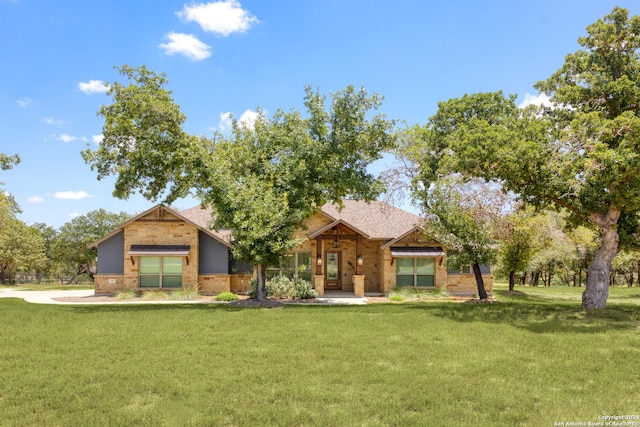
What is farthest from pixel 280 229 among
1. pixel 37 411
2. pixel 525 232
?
pixel 525 232

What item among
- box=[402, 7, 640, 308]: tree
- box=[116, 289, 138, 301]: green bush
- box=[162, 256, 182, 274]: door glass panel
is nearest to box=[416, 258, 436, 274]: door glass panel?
box=[402, 7, 640, 308]: tree

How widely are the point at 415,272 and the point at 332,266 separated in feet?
16.6

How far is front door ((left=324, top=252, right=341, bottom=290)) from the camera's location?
2916cm

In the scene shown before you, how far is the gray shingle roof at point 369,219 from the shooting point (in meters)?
28.4

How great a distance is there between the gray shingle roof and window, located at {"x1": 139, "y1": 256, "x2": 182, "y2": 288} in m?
2.86

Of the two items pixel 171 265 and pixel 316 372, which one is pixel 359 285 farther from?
pixel 316 372

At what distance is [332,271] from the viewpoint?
29.4 metres

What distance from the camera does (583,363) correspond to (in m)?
9.20

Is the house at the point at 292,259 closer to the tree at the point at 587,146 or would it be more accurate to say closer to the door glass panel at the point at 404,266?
the door glass panel at the point at 404,266

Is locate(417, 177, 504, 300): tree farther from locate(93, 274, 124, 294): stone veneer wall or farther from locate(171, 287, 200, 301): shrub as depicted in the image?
locate(93, 274, 124, 294): stone veneer wall

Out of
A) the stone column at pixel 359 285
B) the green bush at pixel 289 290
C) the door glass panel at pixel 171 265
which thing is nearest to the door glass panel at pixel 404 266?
the stone column at pixel 359 285

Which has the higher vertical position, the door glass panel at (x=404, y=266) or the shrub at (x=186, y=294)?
the door glass panel at (x=404, y=266)

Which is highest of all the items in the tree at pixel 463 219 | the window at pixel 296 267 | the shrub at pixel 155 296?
the tree at pixel 463 219

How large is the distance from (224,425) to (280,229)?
1406cm
